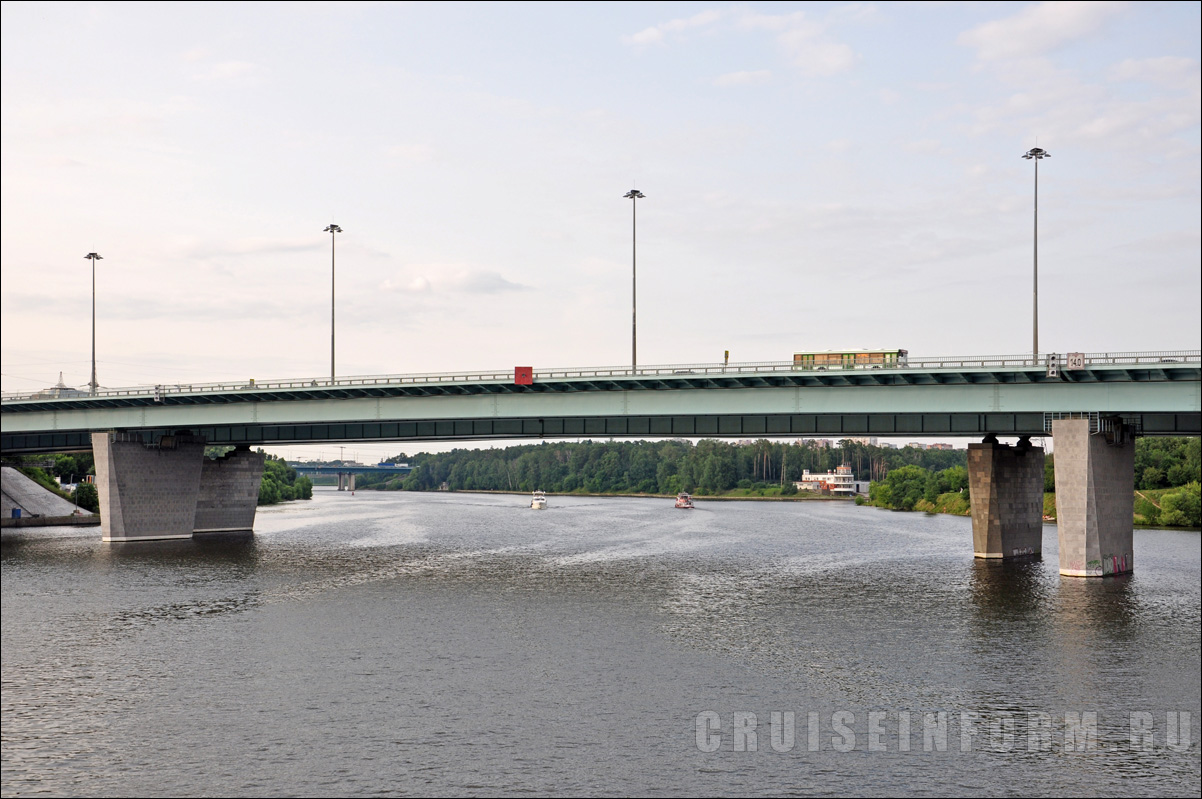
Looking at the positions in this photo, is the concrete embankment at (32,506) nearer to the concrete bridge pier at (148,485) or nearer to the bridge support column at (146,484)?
the concrete bridge pier at (148,485)

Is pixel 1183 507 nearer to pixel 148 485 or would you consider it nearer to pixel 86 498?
pixel 148 485

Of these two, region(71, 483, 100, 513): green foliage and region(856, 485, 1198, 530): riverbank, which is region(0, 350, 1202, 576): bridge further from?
region(71, 483, 100, 513): green foliage

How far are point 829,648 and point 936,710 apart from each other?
9.63m

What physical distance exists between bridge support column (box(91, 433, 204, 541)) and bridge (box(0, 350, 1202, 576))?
198 millimetres

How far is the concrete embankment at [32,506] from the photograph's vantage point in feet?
398

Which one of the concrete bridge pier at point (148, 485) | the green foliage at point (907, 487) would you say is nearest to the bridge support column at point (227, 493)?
the concrete bridge pier at point (148, 485)

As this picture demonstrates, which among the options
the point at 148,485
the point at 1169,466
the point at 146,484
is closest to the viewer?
the point at 146,484

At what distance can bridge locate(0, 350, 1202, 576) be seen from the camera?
196 feet

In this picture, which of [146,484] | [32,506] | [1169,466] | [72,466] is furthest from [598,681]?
[72,466]

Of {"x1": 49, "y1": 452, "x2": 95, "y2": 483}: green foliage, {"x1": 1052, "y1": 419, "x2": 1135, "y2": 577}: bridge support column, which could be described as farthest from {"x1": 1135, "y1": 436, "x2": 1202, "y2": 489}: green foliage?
Result: {"x1": 49, "y1": 452, "x2": 95, "y2": 483}: green foliage

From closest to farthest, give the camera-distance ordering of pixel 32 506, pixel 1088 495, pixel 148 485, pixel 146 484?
pixel 1088 495 < pixel 146 484 < pixel 148 485 < pixel 32 506

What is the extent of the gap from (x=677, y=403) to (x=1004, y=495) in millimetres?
28247

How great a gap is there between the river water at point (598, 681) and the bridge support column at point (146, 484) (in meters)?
23.9

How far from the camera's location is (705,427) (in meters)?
74.0
